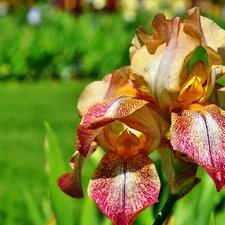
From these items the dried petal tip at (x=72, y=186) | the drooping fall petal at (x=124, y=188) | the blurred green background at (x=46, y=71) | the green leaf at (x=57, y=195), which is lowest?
the blurred green background at (x=46, y=71)

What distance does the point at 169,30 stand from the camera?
103 centimetres

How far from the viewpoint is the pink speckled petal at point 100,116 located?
965mm

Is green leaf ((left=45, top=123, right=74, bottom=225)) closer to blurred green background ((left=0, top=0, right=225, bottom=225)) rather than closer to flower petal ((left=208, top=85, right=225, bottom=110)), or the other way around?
flower petal ((left=208, top=85, right=225, bottom=110))

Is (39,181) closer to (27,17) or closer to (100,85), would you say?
(100,85)

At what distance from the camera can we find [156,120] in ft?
3.39

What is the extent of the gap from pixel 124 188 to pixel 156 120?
0.13 metres

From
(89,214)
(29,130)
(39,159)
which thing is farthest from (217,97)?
(29,130)

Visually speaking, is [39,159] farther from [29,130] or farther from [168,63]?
[168,63]

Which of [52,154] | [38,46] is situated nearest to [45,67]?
[38,46]

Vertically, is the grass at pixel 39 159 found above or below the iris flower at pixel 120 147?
below

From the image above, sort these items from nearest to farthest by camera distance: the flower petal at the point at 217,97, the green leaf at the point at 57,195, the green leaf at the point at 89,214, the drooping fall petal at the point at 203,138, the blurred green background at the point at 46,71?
the drooping fall petal at the point at 203,138
the flower petal at the point at 217,97
the green leaf at the point at 57,195
the green leaf at the point at 89,214
the blurred green background at the point at 46,71

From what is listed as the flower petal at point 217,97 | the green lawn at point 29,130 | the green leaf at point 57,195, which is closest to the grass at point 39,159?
the green lawn at point 29,130

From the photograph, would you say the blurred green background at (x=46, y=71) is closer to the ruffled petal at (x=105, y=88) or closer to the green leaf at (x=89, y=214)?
the green leaf at (x=89, y=214)

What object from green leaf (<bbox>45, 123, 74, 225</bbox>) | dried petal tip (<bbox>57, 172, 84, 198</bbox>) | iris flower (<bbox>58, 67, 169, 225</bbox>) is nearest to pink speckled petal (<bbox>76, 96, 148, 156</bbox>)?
iris flower (<bbox>58, 67, 169, 225</bbox>)
